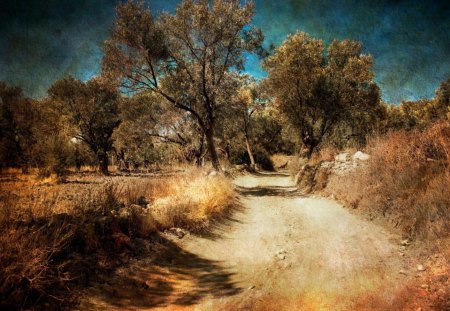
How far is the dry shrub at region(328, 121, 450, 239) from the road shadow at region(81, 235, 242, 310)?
4.29 metres

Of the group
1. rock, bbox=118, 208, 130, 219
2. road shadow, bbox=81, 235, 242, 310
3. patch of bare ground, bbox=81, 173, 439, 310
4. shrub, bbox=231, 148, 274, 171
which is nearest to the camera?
patch of bare ground, bbox=81, 173, 439, 310

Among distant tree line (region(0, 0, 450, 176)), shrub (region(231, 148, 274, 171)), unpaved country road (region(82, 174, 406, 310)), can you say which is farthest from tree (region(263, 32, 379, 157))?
shrub (region(231, 148, 274, 171))

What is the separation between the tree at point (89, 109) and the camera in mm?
26344

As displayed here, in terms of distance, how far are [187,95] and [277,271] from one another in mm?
15440

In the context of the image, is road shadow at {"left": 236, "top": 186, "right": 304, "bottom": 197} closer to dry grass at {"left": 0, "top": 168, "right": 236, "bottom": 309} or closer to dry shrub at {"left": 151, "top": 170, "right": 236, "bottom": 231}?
dry shrub at {"left": 151, "top": 170, "right": 236, "bottom": 231}

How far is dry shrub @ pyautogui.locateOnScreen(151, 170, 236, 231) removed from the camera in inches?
316

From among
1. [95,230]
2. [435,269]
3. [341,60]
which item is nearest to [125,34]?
[95,230]

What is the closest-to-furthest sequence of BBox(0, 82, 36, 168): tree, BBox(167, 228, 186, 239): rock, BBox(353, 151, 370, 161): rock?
BBox(167, 228, 186, 239): rock, BBox(353, 151, 370, 161): rock, BBox(0, 82, 36, 168): tree

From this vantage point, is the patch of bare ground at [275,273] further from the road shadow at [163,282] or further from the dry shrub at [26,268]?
the dry shrub at [26,268]

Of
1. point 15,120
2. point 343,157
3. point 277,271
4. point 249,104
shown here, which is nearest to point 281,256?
point 277,271

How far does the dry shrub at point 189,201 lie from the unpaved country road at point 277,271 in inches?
25.8

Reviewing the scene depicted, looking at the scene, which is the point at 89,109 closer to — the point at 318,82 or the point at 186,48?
the point at 186,48

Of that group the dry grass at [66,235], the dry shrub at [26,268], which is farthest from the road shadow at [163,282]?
the dry shrub at [26,268]

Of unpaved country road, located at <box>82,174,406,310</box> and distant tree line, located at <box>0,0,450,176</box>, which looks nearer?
unpaved country road, located at <box>82,174,406,310</box>
